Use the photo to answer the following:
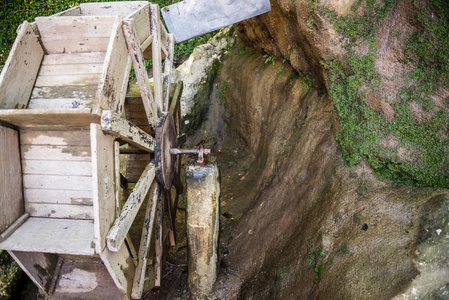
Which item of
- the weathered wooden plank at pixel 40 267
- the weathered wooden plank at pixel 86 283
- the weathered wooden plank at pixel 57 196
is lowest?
the weathered wooden plank at pixel 86 283

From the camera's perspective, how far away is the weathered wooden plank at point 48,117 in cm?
266

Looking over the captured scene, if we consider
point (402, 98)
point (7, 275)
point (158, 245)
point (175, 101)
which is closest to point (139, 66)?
point (175, 101)

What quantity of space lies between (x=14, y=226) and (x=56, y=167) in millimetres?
629

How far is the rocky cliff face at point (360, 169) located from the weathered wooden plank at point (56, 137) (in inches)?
90.2

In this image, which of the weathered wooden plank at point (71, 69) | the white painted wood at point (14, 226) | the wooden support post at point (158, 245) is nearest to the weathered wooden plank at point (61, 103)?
the weathered wooden plank at point (71, 69)

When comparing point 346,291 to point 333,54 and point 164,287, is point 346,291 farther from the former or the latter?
point 164,287

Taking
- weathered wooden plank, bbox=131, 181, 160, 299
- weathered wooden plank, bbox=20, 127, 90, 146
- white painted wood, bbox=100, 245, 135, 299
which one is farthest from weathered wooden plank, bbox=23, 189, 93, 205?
weathered wooden plank, bbox=131, 181, 160, 299

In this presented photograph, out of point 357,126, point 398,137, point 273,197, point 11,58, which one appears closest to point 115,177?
point 11,58

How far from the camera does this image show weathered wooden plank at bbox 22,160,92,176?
310cm

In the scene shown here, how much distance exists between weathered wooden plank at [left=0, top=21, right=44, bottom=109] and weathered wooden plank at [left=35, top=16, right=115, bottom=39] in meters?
0.14

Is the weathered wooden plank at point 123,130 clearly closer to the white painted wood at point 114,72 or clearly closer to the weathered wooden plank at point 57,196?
the white painted wood at point 114,72

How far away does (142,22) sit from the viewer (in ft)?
12.1

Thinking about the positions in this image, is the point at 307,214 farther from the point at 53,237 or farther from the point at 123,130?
the point at 53,237

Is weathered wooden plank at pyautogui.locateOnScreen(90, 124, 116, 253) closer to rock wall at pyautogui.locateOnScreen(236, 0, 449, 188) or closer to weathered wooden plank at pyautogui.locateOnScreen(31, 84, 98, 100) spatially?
weathered wooden plank at pyautogui.locateOnScreen(31, 84, 98, 100)
